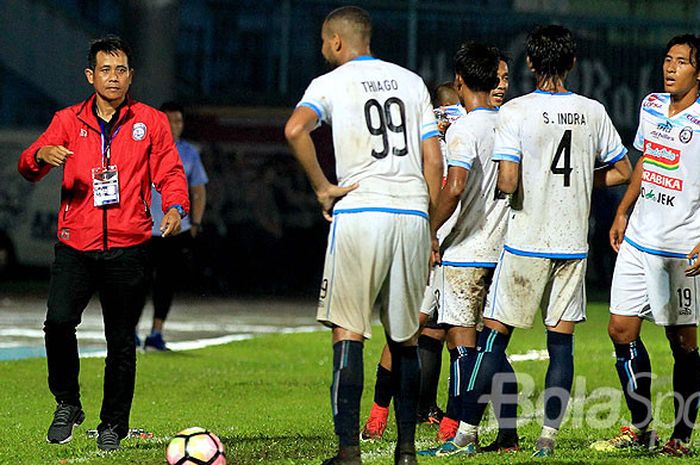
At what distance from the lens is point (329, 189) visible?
7391mm

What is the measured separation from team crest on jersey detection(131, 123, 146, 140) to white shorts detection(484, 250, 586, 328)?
2.27 m

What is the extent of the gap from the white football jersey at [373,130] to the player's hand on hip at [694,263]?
1.94 m

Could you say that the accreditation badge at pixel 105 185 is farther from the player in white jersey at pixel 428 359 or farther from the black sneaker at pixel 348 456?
the black sneaker at pixel 348 456

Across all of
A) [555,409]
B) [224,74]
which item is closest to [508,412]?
[555,409]

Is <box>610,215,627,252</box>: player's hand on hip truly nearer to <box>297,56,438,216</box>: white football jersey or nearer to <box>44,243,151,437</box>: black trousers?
<box>297,56,438,216</box>: white football jersey

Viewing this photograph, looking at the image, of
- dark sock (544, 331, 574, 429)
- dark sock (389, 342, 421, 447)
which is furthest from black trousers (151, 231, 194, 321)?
dark sock (389, 342, 421, 447)

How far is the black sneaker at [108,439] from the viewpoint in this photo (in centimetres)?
867

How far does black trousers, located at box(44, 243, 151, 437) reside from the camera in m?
8.74

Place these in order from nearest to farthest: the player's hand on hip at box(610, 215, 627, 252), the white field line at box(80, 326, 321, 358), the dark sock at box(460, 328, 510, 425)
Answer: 1. the dark sock at box(460, 328, 510, 425)
2. the player's hand on hip at box(610, 215, 627, 252)
3. the white field line at box(80, 326, 321, 358)

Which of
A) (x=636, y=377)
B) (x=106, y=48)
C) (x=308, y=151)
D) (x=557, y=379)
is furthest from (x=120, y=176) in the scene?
(x=636, y=377)

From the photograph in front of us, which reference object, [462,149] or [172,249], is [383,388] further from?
[172,249]

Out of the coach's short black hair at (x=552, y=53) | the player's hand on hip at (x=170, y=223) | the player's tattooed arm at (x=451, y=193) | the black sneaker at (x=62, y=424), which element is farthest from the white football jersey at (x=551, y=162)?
the black sneaker at (x=62, y=424)

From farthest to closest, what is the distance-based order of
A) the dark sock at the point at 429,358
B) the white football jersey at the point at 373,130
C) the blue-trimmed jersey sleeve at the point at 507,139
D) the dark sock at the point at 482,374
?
the dark sock at the point at 429,358 < the dark sock at the point at 482,374 < the blue-trimmed jersey sleeve at the point at 507,139 < the white football jersey at the point at 373,130

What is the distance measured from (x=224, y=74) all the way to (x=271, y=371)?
23110 mm
